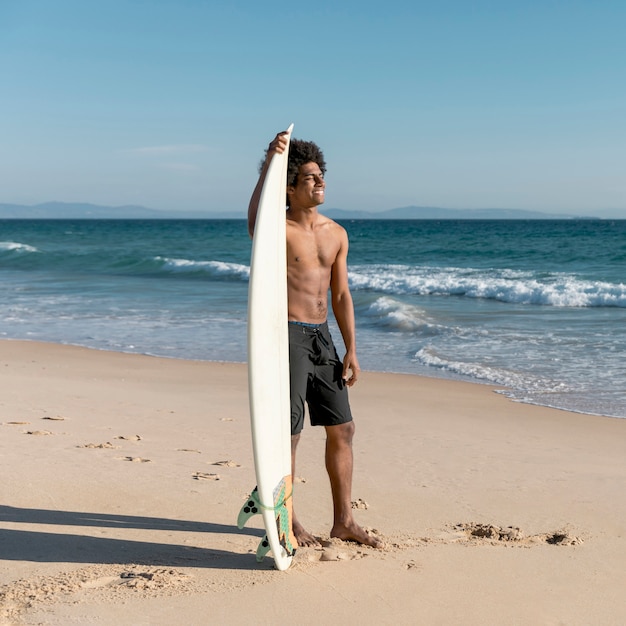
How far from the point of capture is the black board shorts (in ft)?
11.7

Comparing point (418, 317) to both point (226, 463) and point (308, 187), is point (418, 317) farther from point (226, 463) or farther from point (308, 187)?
point (308, 187)

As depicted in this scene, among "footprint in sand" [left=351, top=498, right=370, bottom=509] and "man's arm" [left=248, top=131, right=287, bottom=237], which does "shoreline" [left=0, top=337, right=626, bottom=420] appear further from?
"man's arm" [left=248, top=131, right=287, bottom=237]

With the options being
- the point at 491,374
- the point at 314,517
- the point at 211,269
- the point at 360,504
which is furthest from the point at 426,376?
the point at 211,269

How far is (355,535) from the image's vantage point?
3.61 m

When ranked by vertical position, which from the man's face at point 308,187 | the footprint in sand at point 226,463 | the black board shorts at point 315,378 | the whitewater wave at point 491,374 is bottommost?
the whitewater wave at point 491,374

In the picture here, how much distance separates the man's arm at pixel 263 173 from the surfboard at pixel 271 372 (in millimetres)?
26

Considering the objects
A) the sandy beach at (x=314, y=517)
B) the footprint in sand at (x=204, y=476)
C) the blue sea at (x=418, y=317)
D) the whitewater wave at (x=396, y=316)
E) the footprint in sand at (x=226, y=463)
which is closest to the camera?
the sandy beach at (x=314, y=517)

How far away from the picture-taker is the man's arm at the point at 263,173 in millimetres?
3421

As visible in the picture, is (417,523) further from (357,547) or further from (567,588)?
(567,588)

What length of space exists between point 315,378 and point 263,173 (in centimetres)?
90

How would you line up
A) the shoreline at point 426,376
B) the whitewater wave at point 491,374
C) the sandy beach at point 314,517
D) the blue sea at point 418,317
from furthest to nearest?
the blue sea at point 418,317 < the whitewater wave at point 491,374 < the shoreline at point 426,376 < the sandy beach at point 314,517

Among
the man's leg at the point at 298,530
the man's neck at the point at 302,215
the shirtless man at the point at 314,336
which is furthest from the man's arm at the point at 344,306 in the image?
the man's leg at the point at 298,530

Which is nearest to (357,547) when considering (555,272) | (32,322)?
(32,322)

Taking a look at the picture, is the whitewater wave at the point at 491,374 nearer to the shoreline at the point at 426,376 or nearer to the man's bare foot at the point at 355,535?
the shoreline at the point at 426,376
